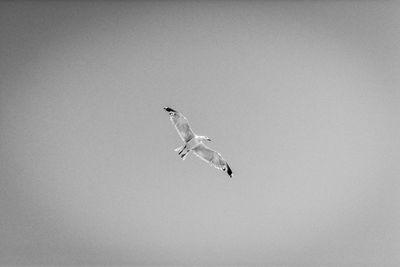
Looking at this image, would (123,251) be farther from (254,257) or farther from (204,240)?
(254,257)

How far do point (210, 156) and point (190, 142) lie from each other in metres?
0.91

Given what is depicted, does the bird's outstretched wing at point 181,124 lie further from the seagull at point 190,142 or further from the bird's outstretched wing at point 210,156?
the bird's outstretched wing at point 210,156

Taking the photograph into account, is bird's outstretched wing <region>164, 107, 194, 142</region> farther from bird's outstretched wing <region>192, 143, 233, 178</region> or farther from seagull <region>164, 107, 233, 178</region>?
bird's outstretched wing <region>192, 143, 233, 178</region>

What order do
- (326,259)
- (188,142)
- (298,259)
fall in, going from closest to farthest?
(188,142)
(326,259)
(298,259)

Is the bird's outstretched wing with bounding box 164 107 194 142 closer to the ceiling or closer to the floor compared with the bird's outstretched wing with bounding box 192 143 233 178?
closer to the ceiling

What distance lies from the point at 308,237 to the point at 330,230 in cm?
321

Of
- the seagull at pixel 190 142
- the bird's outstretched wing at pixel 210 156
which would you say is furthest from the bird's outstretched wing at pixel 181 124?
the bird's outstretched wing at pixel 210 156

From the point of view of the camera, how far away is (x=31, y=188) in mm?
64312

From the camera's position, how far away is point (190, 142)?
12.0 m

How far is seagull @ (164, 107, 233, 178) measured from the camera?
37.5 feet

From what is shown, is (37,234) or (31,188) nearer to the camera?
(37,234)

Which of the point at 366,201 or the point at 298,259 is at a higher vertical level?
the point at 366,201

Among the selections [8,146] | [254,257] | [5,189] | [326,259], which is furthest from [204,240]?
[8,146]

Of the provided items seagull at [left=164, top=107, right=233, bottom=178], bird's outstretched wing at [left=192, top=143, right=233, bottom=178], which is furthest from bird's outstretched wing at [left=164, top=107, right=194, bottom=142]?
bird's outstretched wing at [left=192, top=143, right=233, bottom=178]
